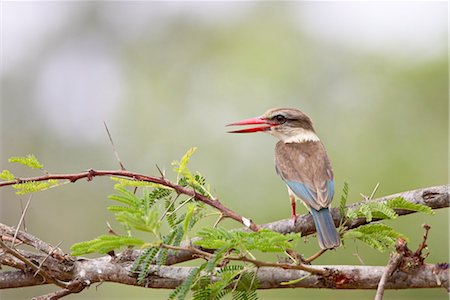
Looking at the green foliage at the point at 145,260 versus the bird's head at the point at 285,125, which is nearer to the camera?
the green foliage at the point at 145,260

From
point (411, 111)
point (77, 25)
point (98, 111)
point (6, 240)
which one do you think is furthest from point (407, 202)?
point (77, 25)

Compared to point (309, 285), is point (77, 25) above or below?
above

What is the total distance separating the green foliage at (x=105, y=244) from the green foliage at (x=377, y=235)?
0.87 meters

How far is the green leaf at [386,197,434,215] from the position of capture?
2.83 metres

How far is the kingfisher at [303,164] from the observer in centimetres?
353

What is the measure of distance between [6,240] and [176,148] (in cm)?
681

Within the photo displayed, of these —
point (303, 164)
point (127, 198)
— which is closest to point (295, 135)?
point (303, 164)

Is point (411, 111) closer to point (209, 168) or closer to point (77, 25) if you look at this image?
point (209, 168)

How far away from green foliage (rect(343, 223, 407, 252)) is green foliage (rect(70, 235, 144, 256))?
0.87 meters

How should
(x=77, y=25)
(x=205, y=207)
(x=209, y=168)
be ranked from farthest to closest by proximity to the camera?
1. (x=77, y=25)
2. (x=209, y=168)
3. (x=205, y=207)

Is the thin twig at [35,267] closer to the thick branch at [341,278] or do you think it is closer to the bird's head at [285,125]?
the thick branch at [341,278]

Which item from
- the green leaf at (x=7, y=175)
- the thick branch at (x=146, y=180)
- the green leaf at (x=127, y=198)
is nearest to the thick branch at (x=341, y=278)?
the thick branch at (x=146, y=180)

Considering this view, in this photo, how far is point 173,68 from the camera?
13266 mm

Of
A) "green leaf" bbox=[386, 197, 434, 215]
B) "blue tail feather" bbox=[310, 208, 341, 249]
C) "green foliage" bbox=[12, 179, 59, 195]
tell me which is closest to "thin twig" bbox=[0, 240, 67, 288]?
"green foliage" bbox=[12, 179, 59, 195]
